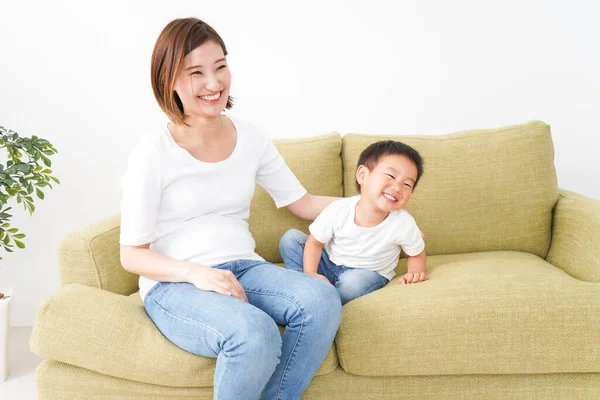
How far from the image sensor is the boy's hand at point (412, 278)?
184cm

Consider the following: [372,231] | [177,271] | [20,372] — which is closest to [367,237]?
[372,231]

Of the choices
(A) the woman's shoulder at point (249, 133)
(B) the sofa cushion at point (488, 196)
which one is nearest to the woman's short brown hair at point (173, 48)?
(A) the woman's shoulder at point (249, 133)

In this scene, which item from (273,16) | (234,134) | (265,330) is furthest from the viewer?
(273,16)

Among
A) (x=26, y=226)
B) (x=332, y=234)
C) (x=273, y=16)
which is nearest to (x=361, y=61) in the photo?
(x=273, y=16)

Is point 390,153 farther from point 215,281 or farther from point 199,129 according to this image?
point 215,281

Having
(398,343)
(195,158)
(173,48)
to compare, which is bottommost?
(398,343)

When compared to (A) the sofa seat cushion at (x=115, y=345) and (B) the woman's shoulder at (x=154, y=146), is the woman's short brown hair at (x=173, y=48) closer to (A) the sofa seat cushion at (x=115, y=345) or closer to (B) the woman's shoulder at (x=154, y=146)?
(B) the woman's shoulder at (x=154, y=146)

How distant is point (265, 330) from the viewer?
4.66 feet

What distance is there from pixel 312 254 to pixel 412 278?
303 millimetres

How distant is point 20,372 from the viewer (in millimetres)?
2342

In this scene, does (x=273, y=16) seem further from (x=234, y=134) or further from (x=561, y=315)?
(x=561, y=315)

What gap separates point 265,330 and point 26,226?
70.5 inches

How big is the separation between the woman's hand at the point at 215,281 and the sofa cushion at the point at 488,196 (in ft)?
2.64

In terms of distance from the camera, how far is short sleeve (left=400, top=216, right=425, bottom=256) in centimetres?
187
